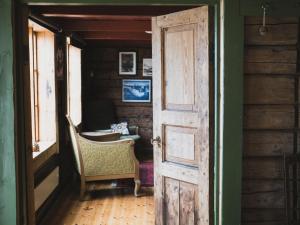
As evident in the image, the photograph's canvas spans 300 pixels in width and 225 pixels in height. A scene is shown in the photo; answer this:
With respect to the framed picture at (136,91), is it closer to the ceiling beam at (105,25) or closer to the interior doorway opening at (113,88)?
the interior doorway opening at (113,88)

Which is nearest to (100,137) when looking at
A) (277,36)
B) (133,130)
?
(133,130)

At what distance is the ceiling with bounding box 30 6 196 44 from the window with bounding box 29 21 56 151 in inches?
11.5

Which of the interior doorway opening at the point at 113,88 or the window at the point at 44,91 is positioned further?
the interior doorway opening at the point at 113,88

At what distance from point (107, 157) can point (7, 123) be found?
2256 millimetres

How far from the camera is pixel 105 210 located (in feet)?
15.3

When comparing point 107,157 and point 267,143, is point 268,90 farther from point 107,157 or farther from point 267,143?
point 107,157

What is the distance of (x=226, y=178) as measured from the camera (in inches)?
118

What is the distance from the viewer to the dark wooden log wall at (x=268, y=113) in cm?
301

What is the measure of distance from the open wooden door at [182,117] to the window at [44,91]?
180 cm

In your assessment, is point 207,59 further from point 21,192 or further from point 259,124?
point 21,192

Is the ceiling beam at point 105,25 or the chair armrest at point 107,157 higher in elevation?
the ceiling beam at point 105,25

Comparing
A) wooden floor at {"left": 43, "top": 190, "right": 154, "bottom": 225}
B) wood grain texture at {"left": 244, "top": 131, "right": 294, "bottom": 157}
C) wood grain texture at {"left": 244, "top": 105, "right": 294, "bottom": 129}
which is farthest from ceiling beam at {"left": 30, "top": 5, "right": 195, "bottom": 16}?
wooden floor at {"left": 43, "top": 190, "right": 154, "bottom": 225}

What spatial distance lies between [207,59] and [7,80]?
153cm

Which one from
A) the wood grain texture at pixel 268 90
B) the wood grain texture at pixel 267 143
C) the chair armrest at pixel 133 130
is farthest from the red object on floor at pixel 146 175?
the wood grain texture at pixel 268 90
